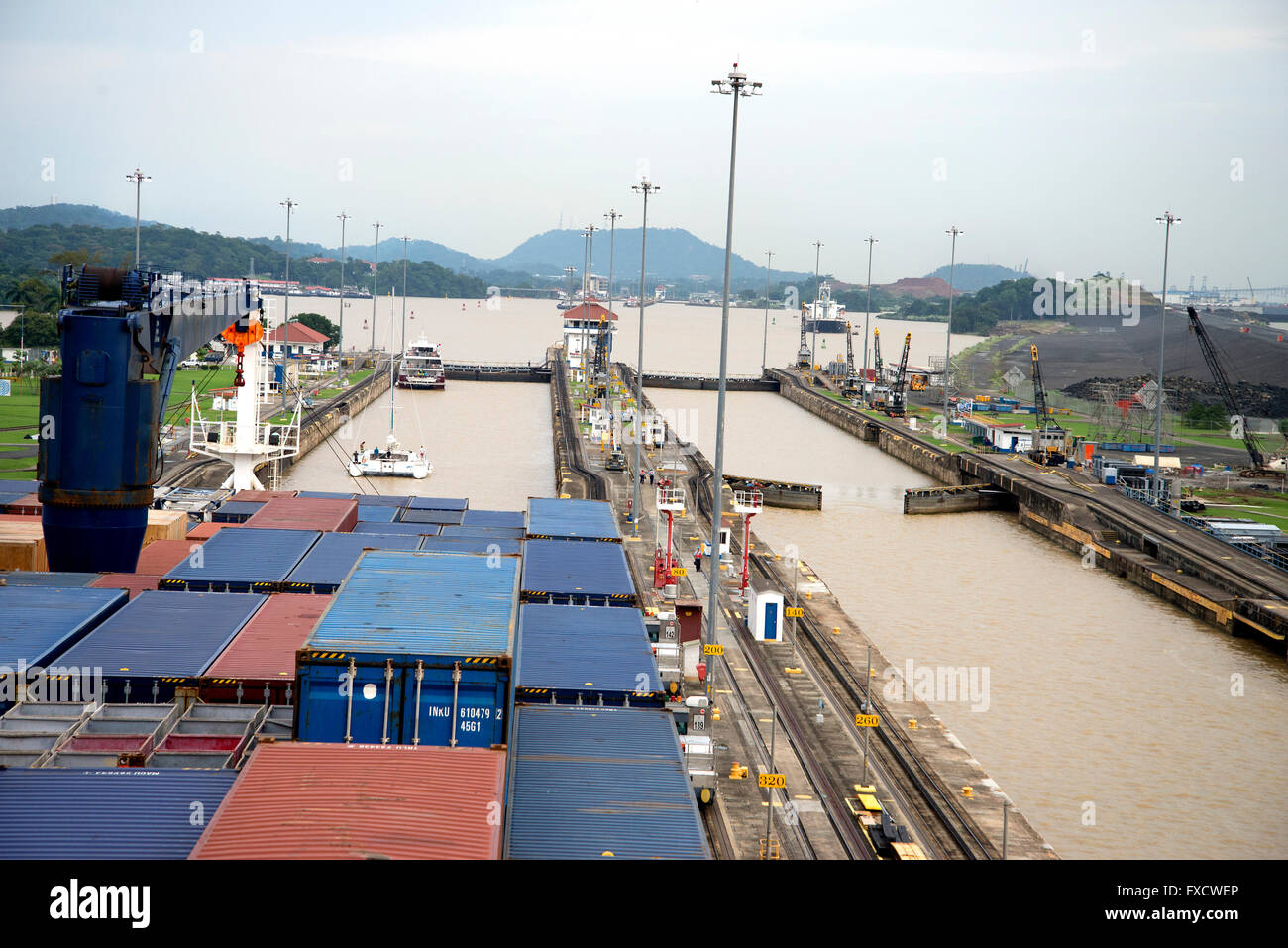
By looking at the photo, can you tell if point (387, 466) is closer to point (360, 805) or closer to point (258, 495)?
point (258, 495)

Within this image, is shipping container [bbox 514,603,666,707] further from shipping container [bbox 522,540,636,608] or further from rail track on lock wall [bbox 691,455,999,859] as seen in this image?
rail track on lock wall [bbox 691,455,999,859]

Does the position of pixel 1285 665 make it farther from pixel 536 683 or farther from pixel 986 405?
pixel 986 405

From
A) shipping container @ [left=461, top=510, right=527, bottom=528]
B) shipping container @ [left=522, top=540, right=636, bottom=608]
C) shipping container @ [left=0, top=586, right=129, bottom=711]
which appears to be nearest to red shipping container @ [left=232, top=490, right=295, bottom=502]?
shipping container @ [left=461, top=510, right=527, bottom=528]

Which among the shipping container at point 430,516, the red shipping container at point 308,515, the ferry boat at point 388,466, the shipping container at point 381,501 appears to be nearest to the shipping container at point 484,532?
the shipping container at point 430,516

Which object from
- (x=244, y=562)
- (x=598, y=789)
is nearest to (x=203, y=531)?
(x=244, y=562)
